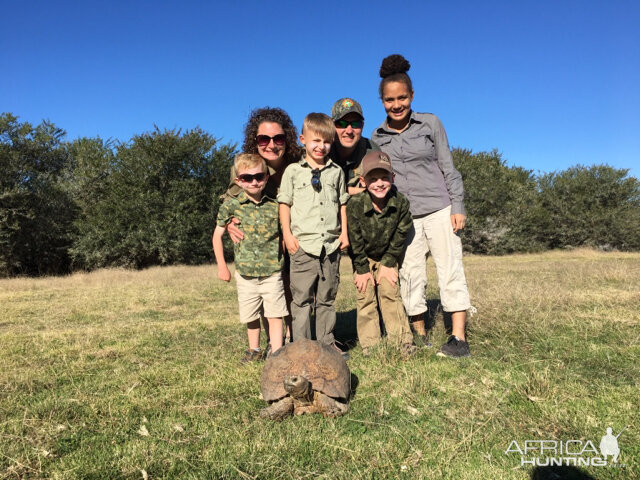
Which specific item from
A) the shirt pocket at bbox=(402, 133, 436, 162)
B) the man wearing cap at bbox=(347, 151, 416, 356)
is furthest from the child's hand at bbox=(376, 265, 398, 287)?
the shirt pocket at bbox=(402, 133, 436, 162)

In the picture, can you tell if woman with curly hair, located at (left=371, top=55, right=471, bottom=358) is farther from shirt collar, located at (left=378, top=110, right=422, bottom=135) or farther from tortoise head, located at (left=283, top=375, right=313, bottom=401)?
tortoise head, located at (left=283, top=375, right=313, bottom=401)

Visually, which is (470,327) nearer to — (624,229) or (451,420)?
(451,420)

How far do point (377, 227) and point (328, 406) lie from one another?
2.11 meters

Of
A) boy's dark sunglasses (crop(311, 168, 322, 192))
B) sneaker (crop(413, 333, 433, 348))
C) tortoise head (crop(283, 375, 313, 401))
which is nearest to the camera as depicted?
tortoise head (crop(283, 375, 313, 401))

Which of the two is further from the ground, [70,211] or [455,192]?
[70,211]

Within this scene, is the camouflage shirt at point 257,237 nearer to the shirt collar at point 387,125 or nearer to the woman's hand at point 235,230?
the woman's hand at point 235,230

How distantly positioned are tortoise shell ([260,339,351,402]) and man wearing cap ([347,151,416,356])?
1.28 metres

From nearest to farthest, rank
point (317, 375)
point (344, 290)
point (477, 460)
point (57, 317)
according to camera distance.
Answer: point (477, 460) → point (317, 375) → point (57, 317) → point (344, 290)

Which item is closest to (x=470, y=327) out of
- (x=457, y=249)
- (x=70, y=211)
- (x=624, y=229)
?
(x=457, y=249)

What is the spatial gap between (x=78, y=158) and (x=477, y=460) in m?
30.5

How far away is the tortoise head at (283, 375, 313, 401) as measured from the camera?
9.54ft

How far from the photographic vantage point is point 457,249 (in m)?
4.61

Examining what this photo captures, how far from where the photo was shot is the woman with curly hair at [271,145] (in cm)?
452

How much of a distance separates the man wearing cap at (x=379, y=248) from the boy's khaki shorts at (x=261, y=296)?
3.04 feet
